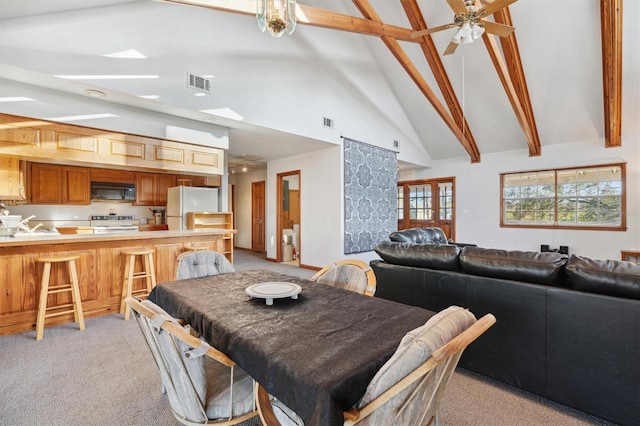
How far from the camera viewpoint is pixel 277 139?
5.17 metres

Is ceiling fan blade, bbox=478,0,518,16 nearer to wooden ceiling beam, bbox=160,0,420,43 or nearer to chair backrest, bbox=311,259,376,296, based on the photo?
wooden ceiling beam, bbox=160,0,420,43

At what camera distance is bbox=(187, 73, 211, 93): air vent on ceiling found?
367cm

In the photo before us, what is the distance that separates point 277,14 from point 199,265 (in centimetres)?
195

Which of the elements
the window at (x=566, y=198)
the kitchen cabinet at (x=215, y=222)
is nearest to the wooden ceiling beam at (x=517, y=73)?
the window at (x=566, y=198)

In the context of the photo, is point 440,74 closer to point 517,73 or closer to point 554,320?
point 517,73

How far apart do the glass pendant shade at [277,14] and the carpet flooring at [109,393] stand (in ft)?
8.54

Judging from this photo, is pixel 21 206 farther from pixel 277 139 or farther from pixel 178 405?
pixel 178 405

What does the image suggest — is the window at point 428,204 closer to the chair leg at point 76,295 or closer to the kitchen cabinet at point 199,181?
the kitchen cabinet at point 199,181

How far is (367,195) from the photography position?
20.2ft

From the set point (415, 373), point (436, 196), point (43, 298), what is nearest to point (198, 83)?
point (43, 298)

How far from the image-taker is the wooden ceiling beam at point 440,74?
13.8 feet

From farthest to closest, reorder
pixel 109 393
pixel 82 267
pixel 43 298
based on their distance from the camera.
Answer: pixel 82 267 < pixel 43 298 < pixel 109 393

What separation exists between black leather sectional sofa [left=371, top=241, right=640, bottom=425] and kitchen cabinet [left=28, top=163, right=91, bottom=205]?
5917 mm

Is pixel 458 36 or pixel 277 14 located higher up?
pixel 458 36
